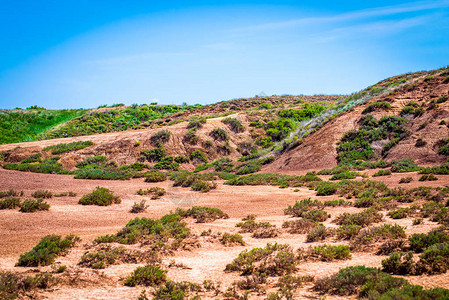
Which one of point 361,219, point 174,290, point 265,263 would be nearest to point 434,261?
point 265,263

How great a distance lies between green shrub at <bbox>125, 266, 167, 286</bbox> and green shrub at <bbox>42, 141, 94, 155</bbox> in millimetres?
27833

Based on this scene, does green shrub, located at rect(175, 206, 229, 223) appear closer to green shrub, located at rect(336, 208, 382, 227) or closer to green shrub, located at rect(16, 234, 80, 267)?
green shrub, located at rect(336, 208, 382, 227)

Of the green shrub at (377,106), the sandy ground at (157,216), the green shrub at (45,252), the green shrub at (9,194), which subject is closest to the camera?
the sandy ground at (157,216)

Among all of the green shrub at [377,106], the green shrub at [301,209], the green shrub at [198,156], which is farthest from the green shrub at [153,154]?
the green shrub at [301,209]

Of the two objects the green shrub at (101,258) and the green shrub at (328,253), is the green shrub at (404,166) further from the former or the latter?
the green shrub at (101,258)

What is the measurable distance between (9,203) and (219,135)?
27434 mm

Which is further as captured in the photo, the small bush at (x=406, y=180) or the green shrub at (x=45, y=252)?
the small bush at (x=406, y=180)

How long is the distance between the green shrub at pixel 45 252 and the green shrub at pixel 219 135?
29892mm

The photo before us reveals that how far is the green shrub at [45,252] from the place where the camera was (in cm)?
646

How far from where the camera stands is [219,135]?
37406mm

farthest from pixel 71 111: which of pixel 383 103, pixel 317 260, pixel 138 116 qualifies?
pixel 317 260

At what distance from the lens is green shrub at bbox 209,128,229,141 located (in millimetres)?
37312

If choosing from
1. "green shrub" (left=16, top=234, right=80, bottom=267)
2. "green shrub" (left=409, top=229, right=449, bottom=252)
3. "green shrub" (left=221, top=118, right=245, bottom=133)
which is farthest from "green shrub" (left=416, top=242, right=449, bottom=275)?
"green shrub" (left=221, top=118, right=245, bottom=133)

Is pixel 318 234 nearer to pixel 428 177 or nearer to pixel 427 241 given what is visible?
pixel 427 241
